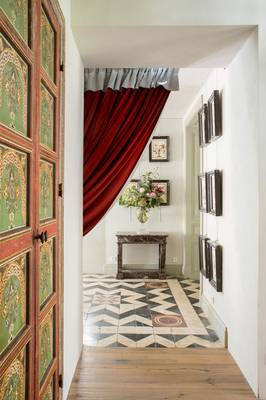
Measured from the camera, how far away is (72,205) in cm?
279

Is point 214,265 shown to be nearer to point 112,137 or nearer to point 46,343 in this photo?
point 112,137

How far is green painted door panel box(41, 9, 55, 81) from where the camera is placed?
1865 mm

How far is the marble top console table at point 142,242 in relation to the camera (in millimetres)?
6215

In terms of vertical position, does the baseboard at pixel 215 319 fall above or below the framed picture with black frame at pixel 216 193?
below

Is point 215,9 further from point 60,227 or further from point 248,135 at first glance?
point 60,227

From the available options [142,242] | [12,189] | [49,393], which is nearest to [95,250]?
[142,242]

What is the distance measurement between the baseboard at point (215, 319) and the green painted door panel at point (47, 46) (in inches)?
108

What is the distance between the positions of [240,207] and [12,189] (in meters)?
2.09

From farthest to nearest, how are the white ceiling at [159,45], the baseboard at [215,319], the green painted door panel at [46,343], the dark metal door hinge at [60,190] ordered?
the baseboard at [215,319] → the white ceiling at [159,45] → the dark metal door hinge at [60,190] → the green painted door panel at [46,343]

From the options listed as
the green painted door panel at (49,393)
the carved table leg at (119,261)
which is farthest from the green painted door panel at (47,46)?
the carved table leg at (119,261)

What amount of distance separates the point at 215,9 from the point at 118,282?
4506mm

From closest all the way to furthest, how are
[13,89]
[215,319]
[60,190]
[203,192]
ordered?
[13,89] < [60,190] < [215,319] < [203,192]

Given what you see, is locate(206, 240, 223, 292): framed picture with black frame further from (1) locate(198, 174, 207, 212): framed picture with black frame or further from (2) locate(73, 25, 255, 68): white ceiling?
(2) locate(73, 25, 255, 68): white ceiling

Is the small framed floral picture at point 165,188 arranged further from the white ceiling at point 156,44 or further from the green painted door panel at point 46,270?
the green painted door panel at point 46,270
